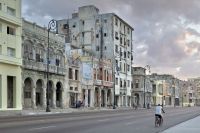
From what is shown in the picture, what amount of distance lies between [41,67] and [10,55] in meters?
10.1

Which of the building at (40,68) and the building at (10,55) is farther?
the building at (40,68)

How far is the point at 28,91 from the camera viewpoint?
64750 millimetres

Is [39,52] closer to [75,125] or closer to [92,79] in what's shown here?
[92,79]

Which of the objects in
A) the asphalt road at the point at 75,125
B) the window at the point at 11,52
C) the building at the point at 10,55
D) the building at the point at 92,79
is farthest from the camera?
the building at the point at 92,79

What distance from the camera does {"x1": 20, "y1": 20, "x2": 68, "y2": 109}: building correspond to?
2484 inches

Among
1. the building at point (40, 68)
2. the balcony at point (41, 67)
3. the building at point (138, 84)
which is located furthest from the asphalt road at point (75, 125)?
the building at point (138, 84)

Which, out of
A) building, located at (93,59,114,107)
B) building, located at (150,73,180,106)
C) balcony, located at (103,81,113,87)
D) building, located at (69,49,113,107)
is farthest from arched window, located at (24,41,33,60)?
building, located at (150,73,180,106)

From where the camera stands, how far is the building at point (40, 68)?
63.1m

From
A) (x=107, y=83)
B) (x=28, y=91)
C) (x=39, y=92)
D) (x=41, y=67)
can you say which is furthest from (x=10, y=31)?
(x=107, y=83)

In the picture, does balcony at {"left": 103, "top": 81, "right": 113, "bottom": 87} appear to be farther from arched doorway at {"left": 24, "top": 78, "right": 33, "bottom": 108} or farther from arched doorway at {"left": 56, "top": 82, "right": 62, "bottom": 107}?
arched doorway at {"left": 24, "top": 78, "right": 33, "bottom": 108}

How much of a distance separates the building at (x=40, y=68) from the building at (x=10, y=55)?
3.18 metres

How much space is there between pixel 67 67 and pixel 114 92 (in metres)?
26.5

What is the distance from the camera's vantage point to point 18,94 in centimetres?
5788

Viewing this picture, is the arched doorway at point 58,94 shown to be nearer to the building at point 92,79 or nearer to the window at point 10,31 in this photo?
the building at point 92,79
